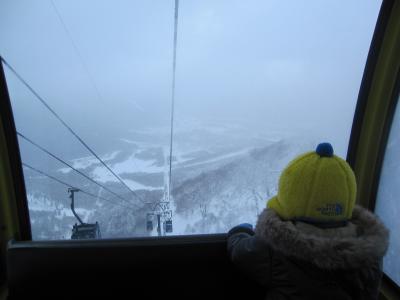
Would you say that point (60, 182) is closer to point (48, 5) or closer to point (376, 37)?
point (48, 5)

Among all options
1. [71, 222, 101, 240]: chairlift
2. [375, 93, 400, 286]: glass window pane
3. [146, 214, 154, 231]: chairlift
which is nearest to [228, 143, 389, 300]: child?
[375, 93, 400, 286]: glass window pane

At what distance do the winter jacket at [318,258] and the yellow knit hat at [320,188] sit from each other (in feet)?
0.17

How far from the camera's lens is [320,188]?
3.00 ft

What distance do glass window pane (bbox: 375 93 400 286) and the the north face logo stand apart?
97 centimetres

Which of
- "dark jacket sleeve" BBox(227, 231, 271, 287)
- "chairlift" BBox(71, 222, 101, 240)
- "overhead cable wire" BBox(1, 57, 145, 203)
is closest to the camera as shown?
"dark jacket sleeve" BBox(227, 231, 271, 287)

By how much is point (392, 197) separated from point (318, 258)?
109 cm

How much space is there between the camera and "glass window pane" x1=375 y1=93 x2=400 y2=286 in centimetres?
161

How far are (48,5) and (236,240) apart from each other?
1567mm

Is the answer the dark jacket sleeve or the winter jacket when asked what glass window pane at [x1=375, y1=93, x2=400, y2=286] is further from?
the dark jacket sleeve

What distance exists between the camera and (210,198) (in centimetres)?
188

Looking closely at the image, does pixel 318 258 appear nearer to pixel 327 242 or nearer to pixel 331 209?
pixel 327 242

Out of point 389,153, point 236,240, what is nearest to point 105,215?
point 236,240

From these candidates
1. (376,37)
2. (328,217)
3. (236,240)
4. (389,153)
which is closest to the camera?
(328,217)

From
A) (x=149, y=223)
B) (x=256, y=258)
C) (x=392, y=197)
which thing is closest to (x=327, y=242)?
(x=256, y=258)
